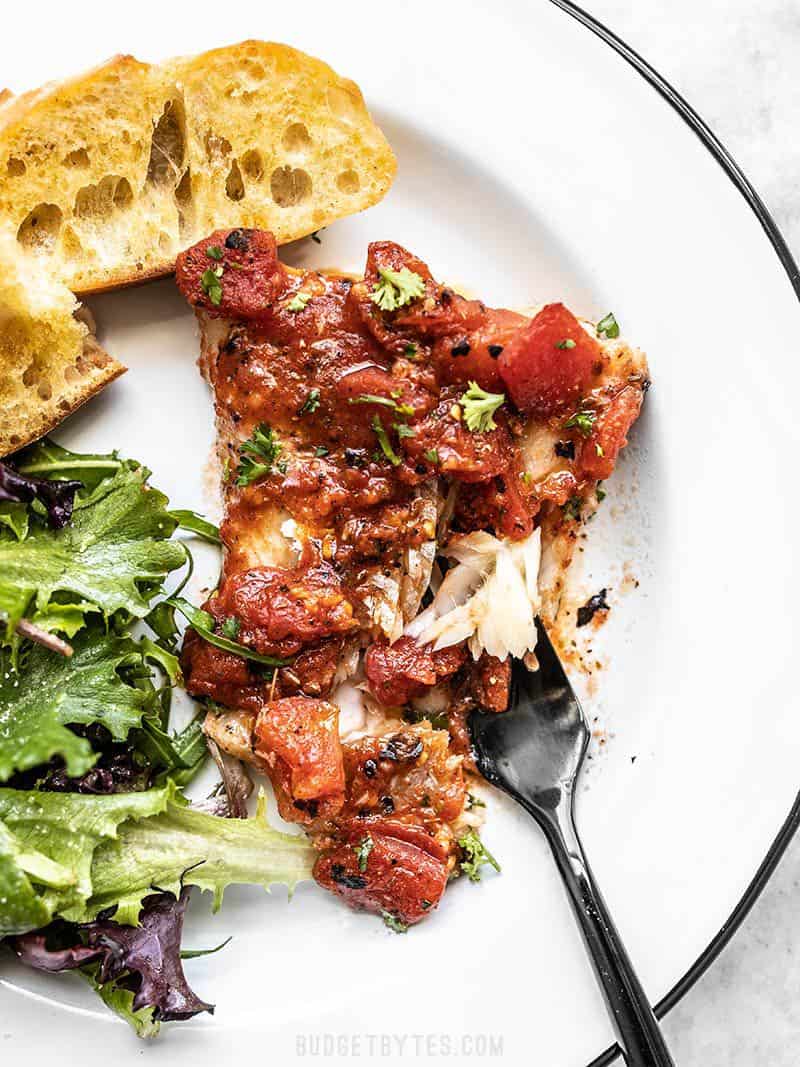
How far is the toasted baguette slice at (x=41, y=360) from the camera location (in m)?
3.38

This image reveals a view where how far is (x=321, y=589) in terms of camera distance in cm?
326

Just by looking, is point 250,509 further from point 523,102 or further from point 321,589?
point 523,102

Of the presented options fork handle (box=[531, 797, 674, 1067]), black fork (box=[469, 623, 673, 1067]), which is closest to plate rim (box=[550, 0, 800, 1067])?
fork handle (box=[531, 797, 674, 1067])

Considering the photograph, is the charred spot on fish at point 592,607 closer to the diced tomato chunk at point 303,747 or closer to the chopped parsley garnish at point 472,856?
the chopped parsley garnish at point 472,856

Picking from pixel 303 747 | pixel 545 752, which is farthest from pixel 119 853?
pixel 545 752

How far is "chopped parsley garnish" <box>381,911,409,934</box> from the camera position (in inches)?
138

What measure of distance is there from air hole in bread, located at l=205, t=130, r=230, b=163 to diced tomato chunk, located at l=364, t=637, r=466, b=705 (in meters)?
1.85

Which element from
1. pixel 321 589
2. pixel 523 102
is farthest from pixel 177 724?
pixel 523 102

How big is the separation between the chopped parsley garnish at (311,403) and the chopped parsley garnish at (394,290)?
356 millimetres

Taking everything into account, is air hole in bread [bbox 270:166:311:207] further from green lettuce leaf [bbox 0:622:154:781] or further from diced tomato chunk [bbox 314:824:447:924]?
diced tomato chunk [bbox 314:824:447:924]

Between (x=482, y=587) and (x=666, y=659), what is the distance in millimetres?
A: 734

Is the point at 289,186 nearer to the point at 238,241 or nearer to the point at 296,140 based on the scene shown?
the point at 296,140

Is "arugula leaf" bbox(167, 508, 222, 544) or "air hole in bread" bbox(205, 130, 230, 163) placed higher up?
"air hole in bread" bbox(205, 130, 230, 163)

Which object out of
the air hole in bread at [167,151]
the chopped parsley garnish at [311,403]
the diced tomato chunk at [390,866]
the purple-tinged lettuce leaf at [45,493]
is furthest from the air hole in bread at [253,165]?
the diced tomato chunk at [390,866]
